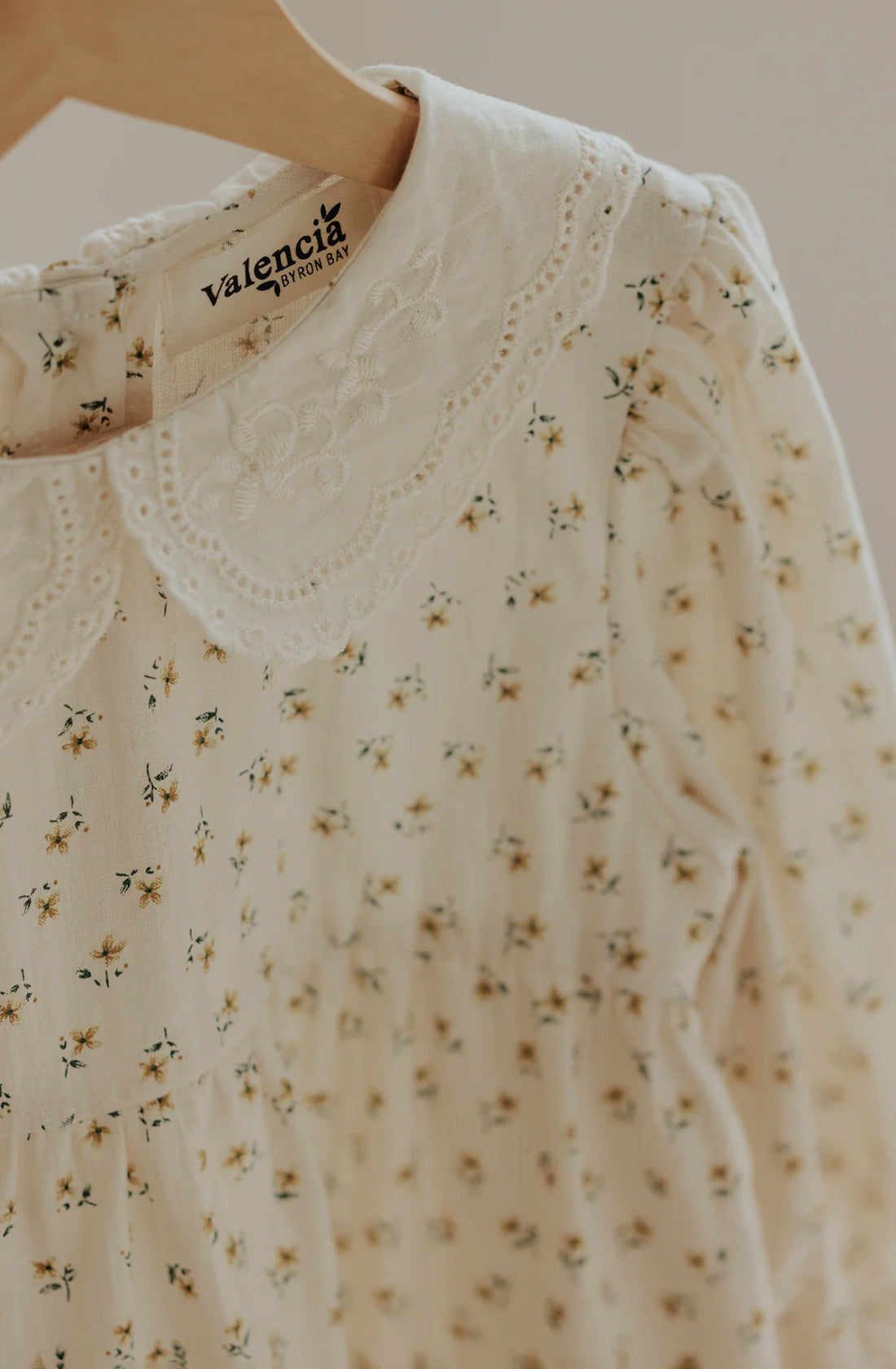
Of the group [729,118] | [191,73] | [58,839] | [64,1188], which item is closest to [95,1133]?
[64,1188]

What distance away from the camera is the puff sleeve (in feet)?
1.66

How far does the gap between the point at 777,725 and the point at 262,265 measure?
34cm

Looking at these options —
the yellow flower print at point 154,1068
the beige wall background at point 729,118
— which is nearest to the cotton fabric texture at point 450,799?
the yellow flower print at point 154,1068

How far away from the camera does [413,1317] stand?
679mm

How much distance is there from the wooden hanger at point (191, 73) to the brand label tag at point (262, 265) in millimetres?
54

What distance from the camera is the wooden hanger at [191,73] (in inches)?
13.6

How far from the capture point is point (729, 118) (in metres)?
0.79

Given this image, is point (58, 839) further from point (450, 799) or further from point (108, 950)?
point (450, 799)

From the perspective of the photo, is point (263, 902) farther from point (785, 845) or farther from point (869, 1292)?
point (869, 1292)

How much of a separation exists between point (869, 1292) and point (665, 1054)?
0.73ft

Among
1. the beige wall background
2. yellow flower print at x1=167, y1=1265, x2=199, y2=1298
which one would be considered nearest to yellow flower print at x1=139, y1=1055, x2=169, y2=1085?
yellow flower print at x1=167, y1=1265, x2=199, y2=1298

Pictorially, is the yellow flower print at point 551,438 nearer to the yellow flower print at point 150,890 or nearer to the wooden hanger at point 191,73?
the wooden hanger at point 191,73

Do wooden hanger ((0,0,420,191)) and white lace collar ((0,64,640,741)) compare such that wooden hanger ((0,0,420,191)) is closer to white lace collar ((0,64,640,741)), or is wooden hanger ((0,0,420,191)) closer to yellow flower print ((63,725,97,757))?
white lace collar ((0,64,640,741))

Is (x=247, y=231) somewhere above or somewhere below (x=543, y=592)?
above
